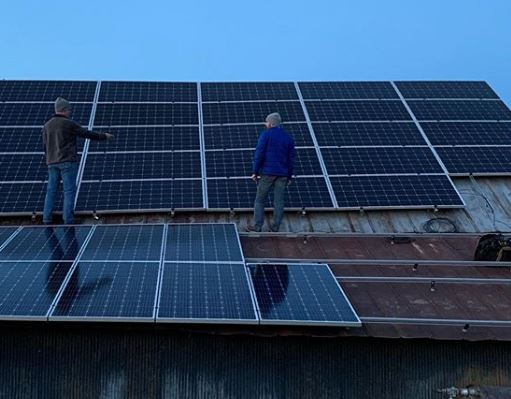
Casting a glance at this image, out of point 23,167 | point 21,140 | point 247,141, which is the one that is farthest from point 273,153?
point 21,140

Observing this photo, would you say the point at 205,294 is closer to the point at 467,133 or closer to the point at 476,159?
the point at 476,159

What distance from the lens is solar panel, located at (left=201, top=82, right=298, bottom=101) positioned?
14.1 metres

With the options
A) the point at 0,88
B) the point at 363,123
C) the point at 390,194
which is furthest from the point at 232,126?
the point at 0,88

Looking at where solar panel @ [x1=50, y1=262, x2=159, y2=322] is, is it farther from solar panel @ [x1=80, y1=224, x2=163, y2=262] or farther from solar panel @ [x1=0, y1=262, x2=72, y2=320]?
solar panel @ [x1=80, y1=224, x2=163, y2=262]

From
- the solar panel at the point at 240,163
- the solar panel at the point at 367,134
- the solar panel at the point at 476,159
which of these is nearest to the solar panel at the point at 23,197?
the solar panel at the point at 240,163

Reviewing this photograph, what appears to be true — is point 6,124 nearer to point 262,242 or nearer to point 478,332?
point 262,242

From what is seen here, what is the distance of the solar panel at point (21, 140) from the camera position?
1151 cm

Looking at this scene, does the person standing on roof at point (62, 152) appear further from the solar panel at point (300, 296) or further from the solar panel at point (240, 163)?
the solar panel at point (300, 296)

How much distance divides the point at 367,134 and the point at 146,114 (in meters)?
4.89

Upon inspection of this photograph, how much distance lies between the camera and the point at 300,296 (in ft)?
22.4

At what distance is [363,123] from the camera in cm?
1312

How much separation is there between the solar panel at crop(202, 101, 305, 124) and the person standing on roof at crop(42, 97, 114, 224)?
12.5ft

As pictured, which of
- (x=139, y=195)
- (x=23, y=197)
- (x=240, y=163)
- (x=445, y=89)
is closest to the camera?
(x=23, y=197)

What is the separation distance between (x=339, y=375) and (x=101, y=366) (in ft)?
8.81
